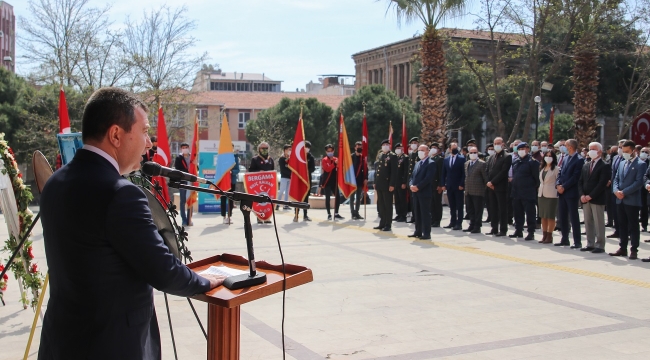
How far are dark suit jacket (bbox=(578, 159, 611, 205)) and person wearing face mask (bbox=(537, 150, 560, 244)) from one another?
1367 mm

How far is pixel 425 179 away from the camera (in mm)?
13367

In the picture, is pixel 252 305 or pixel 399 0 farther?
pixel 399 0

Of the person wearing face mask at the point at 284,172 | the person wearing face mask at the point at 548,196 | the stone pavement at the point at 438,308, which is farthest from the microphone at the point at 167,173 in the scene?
the person wearing face mask at the point at 284,172

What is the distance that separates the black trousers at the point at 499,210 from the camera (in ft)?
46.4

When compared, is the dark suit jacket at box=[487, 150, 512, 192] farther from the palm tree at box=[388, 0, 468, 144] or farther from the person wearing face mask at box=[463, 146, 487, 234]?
the palm tree at box=[388, 0, 468, 144]

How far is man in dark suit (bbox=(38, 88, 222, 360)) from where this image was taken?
2.48 meters

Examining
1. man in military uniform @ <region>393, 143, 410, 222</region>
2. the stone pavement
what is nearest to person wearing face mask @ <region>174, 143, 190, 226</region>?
the stone pavement

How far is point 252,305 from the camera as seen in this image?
7551mm

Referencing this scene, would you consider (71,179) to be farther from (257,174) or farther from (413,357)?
(257,174)

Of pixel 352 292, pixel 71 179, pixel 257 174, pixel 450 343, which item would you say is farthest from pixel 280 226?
pixel 71 179

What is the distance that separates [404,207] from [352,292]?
Result: 9.44 meters

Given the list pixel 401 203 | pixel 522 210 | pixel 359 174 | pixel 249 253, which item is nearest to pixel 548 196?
pixel 522 210

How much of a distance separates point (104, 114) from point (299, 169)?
1479cm

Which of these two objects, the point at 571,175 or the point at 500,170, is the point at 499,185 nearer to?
the point at 500,170
